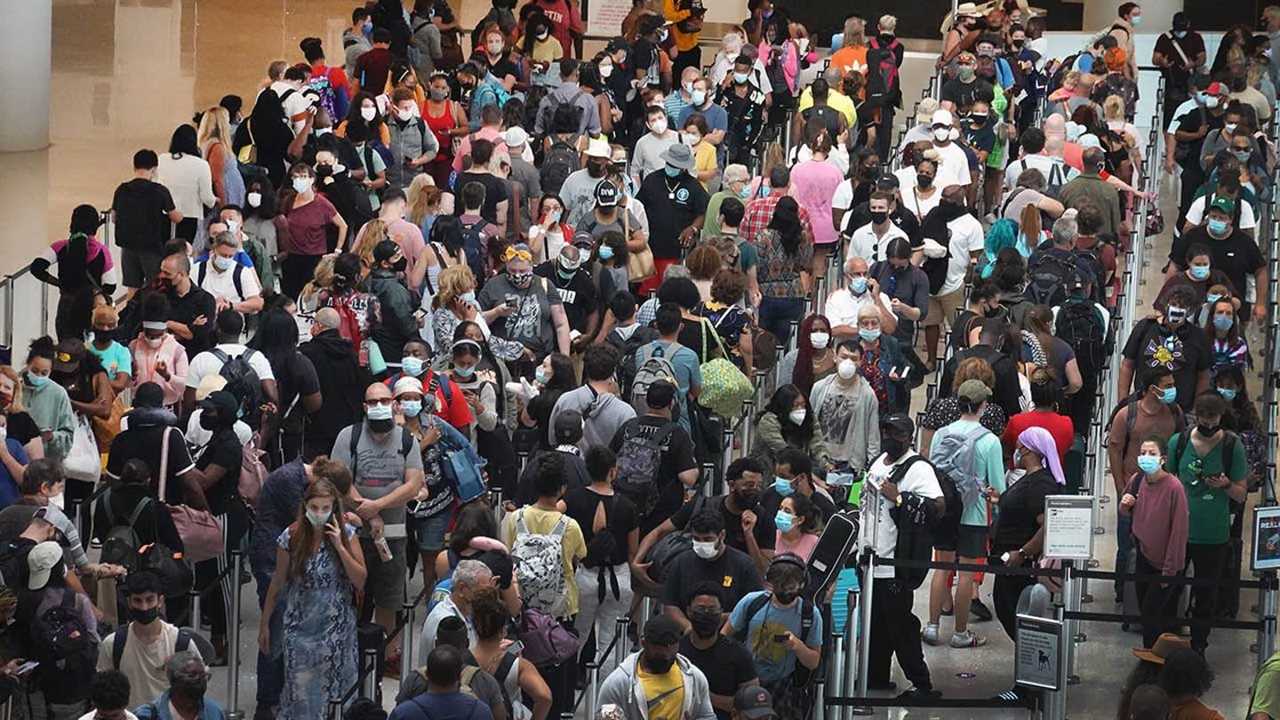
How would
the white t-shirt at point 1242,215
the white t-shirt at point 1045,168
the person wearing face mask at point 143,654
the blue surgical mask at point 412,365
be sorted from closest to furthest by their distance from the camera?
the person wearing face mask at point 143,654 < the blue surgical mask at point 412,365 < the white t-shirt at point 1242,215 < the white t-shirt at point 1045,168

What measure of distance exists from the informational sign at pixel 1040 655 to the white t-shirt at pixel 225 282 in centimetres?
670

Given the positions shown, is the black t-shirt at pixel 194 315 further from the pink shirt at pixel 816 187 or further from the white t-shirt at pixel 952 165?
the white t-shirt at pixel 952 165

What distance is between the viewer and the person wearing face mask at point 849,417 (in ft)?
45.2

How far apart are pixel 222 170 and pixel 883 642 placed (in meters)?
7.66

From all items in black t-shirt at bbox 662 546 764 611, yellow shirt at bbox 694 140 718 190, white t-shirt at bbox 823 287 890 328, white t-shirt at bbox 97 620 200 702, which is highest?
yellow shirt at bbox 694 140 718 190

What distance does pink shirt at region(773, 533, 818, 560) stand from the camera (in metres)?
11.6

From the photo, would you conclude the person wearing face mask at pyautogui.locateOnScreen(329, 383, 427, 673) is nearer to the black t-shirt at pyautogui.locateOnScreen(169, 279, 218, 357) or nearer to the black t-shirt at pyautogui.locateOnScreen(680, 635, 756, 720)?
the black t-shirt at pyautogui.locateOnScreen(680, 635, 756, 720)

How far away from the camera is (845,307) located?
1514 centimetres

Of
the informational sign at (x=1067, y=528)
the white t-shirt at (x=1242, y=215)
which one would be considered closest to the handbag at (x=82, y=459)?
the informational sign at (x=1067, y=528)

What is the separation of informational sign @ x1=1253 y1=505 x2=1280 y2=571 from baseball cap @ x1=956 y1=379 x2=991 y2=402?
1749 millimetres

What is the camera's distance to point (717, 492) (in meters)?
14.5

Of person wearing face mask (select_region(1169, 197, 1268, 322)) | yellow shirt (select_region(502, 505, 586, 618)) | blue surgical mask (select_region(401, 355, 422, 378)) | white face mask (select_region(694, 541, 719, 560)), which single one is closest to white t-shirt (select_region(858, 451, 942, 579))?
white face mask (select_region(694, 541, 719, 560))

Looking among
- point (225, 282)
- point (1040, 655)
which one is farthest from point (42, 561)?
point (225, 282)

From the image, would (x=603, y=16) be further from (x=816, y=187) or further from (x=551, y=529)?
(x=551, y=529)
